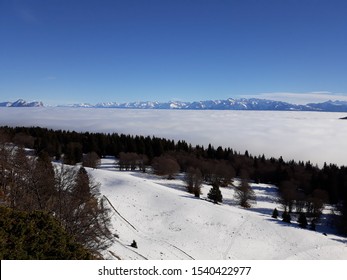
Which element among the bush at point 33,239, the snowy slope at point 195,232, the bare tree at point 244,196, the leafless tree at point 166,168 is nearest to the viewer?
the bush at point 33,239

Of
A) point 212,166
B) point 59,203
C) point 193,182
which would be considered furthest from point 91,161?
point 59,203

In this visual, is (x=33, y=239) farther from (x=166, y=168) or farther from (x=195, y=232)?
(x=166, y=168)

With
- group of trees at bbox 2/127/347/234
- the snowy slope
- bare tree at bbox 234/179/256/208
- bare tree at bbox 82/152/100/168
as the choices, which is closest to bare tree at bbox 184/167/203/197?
group of trees at bbox 2/127/347/234

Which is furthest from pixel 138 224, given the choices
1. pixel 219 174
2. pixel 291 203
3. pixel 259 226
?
pixel 219 174

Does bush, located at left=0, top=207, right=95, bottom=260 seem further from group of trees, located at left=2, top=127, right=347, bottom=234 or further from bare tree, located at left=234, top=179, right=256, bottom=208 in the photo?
bare tree, located at left=234, top=179, right=256, bottom=208

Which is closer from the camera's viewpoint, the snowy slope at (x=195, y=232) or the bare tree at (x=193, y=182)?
the snowy slope at (x=195, y=232)

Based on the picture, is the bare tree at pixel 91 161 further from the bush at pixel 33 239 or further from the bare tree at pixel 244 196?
the bush at pixel 33 239

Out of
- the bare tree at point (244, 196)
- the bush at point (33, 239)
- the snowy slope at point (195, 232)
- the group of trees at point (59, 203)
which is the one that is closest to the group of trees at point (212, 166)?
the bare tree at point (244, 196)
